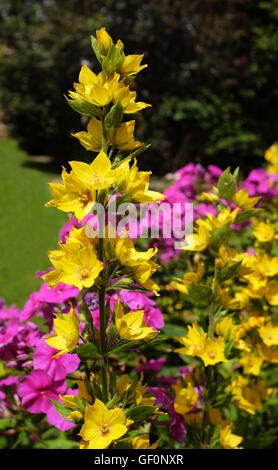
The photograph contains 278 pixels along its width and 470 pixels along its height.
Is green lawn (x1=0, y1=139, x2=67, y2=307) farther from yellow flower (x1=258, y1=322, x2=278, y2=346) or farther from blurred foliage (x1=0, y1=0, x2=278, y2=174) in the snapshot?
blurred foliage (x1=0, y1=0, x2=278, y2=174)

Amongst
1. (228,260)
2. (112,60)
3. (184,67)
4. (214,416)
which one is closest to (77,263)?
(112,60)

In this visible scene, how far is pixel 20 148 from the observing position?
1533 centimetres

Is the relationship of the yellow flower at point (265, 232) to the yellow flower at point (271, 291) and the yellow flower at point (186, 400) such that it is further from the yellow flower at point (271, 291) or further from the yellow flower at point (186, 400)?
the yellow flower at point (186, 400)

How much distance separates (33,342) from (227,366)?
1376 mm

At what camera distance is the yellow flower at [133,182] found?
935mm

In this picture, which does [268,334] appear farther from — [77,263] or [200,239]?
[77,263]

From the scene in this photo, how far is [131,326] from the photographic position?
965mm

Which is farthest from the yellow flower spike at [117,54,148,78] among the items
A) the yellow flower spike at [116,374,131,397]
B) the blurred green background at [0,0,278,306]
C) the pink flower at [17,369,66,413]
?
the blurred green background at [0,0,278,306]

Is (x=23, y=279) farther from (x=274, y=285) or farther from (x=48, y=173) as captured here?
(x=48, y=173)

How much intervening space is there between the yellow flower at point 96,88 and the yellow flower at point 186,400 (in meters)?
0.94

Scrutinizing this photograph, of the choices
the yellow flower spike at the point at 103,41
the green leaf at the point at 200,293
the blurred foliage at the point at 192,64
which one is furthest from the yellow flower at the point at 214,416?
the blurred foliage at the point at 192,64

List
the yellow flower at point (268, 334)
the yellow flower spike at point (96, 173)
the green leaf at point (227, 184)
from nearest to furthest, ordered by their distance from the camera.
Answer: the yellow flower spike at point (96, 173), the green leaf at point (227, 184), the yellow flower at point (268, 334)

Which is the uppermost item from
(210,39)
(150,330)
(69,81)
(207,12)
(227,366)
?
(207,12)
